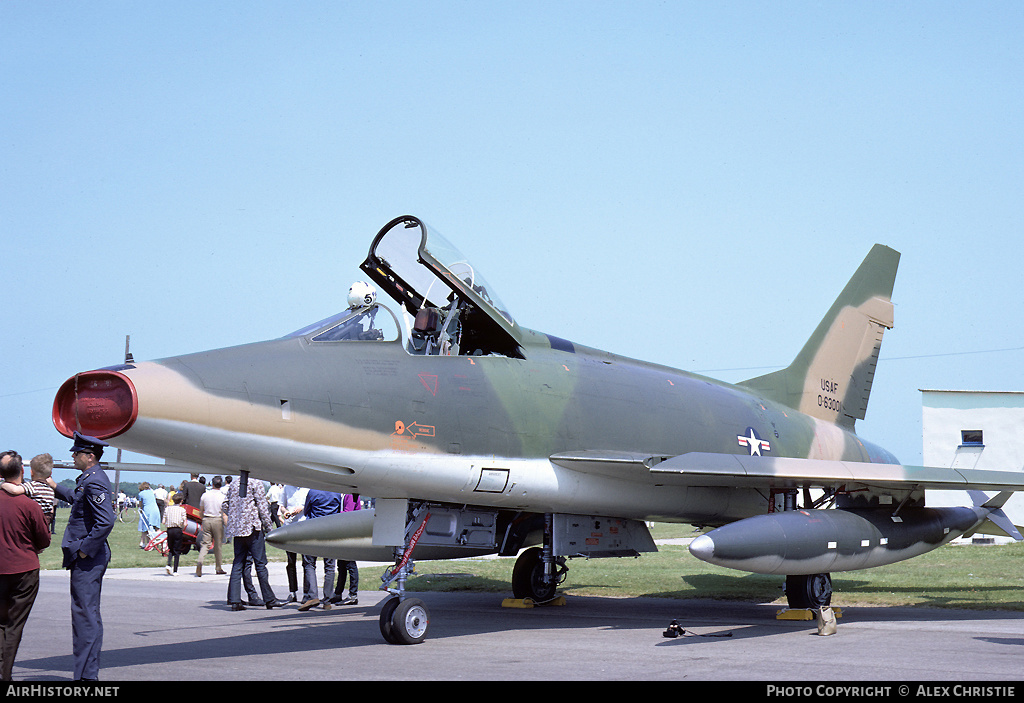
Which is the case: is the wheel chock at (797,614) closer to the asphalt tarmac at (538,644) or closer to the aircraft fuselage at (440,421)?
the asphalt tarmac at (538,644)

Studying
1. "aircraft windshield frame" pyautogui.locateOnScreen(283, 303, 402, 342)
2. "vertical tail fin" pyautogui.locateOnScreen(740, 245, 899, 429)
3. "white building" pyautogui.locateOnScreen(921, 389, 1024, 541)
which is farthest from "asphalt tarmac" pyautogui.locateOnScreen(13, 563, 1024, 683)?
"white building" pyautogui.locateOnScreen(921, 389, 1024, 541)

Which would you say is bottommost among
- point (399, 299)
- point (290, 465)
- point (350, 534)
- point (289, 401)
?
point (350, 534)

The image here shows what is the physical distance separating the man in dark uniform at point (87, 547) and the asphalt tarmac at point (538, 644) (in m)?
0.54

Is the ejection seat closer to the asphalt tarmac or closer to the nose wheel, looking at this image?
the nose wheel

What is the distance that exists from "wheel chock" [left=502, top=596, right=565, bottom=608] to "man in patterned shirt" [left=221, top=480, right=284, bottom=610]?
3264 mm

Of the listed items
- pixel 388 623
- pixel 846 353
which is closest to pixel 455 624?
pixel 388 623

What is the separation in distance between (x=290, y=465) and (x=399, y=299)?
246cm

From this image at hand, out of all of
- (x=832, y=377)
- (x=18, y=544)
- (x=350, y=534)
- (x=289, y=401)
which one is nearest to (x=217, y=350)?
(x=289, y=401)

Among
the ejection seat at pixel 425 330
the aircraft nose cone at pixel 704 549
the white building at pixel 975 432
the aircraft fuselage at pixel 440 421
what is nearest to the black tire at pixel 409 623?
the aircraft fuselage at pixel 440 421

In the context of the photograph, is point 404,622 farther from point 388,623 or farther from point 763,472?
point 763,472

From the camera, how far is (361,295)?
9.75 m

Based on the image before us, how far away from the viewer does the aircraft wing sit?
33.6ft

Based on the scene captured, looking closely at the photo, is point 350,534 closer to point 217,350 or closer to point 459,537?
point 459,537
